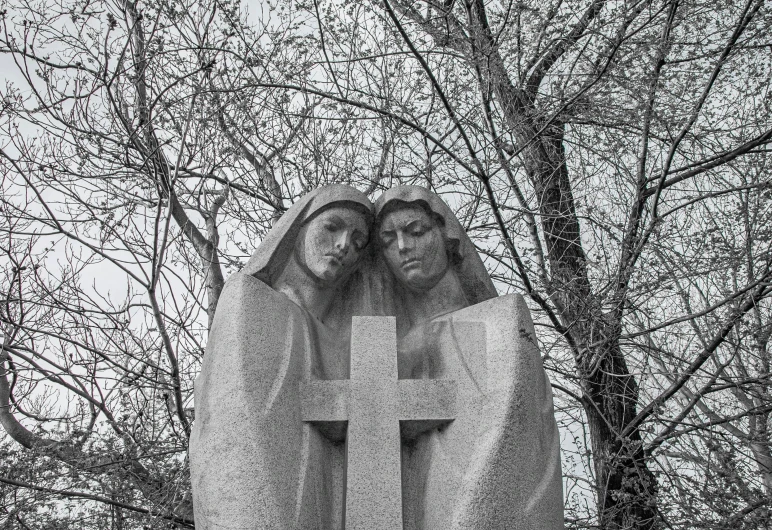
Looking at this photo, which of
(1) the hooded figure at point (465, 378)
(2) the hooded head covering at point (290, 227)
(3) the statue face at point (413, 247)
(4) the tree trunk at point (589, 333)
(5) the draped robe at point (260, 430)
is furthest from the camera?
(4) the tree trunk at point (589, 333)

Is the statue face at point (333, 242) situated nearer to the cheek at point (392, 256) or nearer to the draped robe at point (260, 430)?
the cheek at point (392, 256)

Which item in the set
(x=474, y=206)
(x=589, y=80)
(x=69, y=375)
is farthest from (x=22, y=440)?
(x=589, y=80)

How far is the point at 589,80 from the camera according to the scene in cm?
788

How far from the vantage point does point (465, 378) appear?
12.0 ft

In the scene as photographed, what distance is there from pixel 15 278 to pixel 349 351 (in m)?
5.19

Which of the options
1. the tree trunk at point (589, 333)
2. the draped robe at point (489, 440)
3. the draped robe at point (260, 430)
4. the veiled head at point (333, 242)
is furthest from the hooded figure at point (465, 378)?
the tree trunk at point (589, 333)

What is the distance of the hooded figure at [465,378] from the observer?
333 cm

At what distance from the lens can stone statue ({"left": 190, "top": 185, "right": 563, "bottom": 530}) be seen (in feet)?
10.8

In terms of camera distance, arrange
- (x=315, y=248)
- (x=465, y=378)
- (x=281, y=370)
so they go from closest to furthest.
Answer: (x=281, y=370), (x=465, y=378), (x=315, y=248)

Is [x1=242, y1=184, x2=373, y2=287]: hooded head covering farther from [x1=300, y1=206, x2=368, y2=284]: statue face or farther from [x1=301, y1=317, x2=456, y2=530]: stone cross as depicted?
[x1=301, y1=317, x2=456, y2=530]: stone cross

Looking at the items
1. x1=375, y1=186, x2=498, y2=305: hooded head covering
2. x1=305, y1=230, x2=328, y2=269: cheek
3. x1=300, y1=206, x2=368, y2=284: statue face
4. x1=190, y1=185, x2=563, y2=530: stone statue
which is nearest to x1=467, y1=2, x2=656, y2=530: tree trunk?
x1=375, y1=186, x2=498, y2=305: hooded head covering

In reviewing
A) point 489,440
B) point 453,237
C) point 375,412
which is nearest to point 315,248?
point 453,237

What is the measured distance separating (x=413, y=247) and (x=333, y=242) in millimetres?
386

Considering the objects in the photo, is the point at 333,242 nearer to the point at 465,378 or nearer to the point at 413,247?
the point at 413,247
